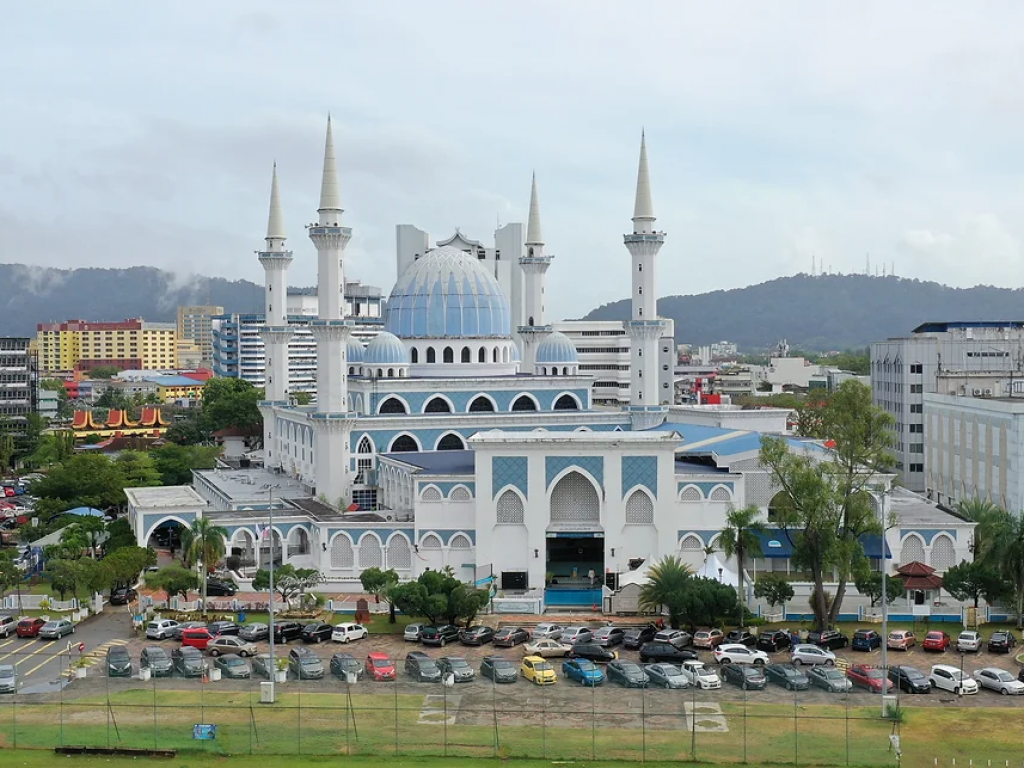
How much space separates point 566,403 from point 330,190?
19.4 metres

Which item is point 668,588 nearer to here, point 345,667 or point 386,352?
point 345,667

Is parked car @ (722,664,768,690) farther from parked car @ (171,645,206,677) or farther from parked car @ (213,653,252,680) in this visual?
parked car @ (171,645,206,677)

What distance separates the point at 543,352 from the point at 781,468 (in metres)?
31.1

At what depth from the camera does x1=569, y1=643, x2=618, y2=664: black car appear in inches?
1626

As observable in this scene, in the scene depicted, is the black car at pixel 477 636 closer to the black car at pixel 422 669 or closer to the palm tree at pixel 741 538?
the black car at pixel 422 669

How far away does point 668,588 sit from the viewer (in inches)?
1852


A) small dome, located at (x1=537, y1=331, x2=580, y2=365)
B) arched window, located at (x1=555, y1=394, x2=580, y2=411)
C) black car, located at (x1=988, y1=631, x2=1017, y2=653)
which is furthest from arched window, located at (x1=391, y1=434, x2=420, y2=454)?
black car, located at (x1=988, y1=631, x2=1017, y2=653)

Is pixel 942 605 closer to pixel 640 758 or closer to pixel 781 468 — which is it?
pixel 781 468

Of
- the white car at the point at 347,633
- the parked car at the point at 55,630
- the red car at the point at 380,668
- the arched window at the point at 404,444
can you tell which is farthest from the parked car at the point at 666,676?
the arched window at the point at 404,444

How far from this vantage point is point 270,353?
80250mm

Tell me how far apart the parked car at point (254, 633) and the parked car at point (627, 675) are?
13111 mm

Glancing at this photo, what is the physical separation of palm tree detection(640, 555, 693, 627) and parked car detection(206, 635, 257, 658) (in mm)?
14885

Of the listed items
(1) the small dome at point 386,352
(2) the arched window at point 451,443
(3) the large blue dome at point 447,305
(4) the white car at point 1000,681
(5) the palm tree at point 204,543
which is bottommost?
(4) the white car at point 1000,681

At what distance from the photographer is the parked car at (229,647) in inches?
1665
